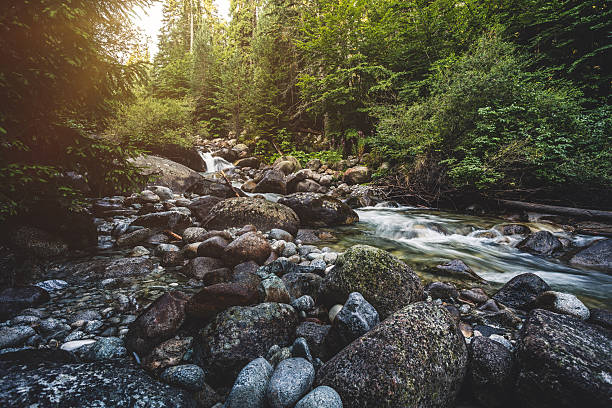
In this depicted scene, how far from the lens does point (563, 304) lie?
9.57ft

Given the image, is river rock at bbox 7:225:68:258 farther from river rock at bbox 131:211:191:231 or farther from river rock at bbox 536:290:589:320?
river rock at bbox 536:290:589:320

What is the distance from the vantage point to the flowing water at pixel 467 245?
446 cm

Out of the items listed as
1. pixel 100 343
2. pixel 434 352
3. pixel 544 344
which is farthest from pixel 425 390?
pixel 100 343

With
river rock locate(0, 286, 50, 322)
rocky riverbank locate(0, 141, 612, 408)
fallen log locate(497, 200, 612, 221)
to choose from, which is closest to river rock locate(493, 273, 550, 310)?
rocky riverbank locate(0, 141, 612, 408)

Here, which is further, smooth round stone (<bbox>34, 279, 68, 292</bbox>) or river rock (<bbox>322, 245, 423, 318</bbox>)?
smooth round stone (<bbox>34, 279, 68, 292</bbox>)

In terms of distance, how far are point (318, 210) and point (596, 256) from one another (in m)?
6.28

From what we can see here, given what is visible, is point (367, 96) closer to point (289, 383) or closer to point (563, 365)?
point (563, 365)

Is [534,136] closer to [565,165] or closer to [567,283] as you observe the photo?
[565,165]

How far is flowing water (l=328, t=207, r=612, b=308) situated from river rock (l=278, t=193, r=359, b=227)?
44 cm

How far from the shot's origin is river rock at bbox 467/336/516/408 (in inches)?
77.7

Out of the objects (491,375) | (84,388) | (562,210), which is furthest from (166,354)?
(562,210)

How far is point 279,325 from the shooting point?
257cm

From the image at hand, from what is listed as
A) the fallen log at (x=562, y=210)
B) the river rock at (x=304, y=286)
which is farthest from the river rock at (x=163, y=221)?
the fallen log at (x=562, y=210)

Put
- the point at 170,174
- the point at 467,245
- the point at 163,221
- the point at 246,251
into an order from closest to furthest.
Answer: the point at 246,251 < the point at 163,221 < the point at 467,245 < the point at 170,174
